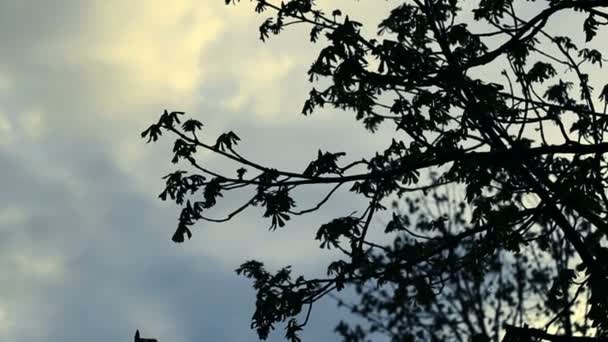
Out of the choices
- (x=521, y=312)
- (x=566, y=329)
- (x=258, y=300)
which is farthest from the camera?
(x=521, y=312)

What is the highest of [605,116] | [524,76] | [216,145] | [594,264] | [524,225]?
[524,76]

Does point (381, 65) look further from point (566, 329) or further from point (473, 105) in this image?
point (566, 329)

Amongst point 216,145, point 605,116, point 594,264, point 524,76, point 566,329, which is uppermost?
point 566,329

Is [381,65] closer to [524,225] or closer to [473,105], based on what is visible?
[473,105]

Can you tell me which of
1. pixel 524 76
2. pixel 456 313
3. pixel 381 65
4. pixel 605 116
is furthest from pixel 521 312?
pixel 381 65

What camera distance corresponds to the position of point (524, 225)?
406 inches

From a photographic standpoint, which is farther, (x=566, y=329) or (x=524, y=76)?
(x=566, y=329)

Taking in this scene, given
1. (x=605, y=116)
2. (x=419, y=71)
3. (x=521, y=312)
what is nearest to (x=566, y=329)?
(x=521, y=312)

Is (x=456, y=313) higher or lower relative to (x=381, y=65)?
higher

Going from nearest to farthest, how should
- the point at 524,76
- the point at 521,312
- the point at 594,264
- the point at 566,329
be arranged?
the point at 594,264, the point at 524,76, the point at 566,329, the point at 521,312

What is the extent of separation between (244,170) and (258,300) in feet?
5.48

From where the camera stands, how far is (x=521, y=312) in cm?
2522

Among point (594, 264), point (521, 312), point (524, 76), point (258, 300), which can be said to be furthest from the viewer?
point (521, 312)

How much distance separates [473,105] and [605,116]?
149 cm
